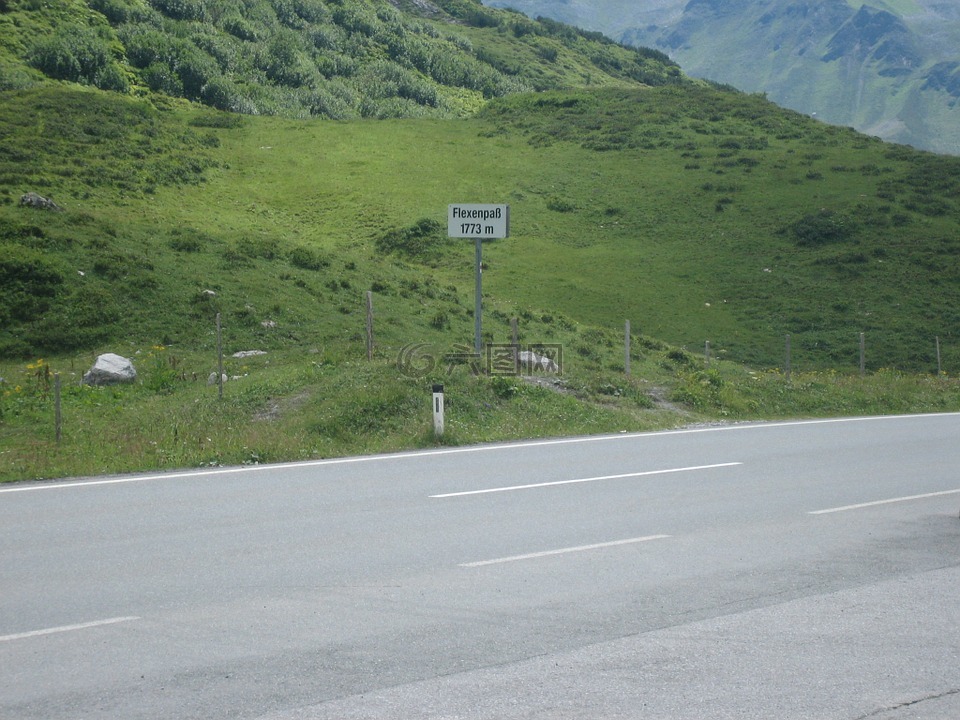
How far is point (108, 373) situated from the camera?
21578 millimetres

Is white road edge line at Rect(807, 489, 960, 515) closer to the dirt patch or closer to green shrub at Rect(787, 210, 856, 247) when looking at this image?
the dirt patch

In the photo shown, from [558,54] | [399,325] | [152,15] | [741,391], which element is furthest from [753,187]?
[558,54]

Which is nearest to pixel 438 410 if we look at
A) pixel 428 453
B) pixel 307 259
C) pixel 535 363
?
pixel 428 453

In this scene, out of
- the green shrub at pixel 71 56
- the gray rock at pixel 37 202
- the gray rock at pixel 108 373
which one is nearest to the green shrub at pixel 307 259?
the gray rock at pixel 37 202

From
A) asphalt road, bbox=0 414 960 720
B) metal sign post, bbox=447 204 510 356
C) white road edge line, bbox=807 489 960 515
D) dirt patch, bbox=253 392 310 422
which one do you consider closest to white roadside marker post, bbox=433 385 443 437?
dirt patch, bbox=253 392 310 422

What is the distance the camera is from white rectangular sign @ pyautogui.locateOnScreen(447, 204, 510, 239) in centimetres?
1972

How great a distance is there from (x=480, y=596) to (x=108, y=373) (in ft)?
54.3

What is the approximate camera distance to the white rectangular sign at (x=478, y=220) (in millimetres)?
19719

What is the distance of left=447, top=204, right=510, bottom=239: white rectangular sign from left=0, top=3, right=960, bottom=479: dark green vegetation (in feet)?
8.85

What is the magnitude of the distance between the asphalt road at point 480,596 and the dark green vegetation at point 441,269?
3.96m

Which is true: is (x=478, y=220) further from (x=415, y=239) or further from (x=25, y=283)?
(x=415, y=239)

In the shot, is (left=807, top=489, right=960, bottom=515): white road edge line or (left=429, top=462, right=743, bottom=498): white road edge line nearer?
(left=807, top=489, right=960, bottom=515): white road edge line

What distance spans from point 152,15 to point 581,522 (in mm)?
79441

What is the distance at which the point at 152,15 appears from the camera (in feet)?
259
